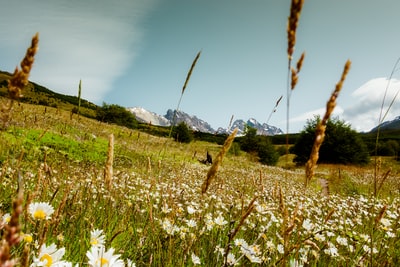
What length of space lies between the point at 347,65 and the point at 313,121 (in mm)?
48683

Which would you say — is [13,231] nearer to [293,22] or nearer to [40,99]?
[293,22]

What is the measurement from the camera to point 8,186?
3984 millimetres

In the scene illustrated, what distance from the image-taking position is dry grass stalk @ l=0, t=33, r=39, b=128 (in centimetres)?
112

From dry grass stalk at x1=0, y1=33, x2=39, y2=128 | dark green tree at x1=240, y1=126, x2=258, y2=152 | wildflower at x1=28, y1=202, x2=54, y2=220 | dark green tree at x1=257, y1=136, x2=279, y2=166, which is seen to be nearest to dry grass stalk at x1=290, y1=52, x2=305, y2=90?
dry grass stalk at x1=0, y1=33, x2=39, y2=128

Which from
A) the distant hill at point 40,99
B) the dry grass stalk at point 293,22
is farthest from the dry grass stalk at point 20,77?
the dry grass stalk at point 293,22

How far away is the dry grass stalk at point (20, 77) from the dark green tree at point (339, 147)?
44.9m

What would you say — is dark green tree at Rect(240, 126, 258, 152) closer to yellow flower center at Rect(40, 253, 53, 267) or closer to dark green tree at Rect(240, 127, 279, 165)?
dark green tree at Rect(240, 127, 279, 165)

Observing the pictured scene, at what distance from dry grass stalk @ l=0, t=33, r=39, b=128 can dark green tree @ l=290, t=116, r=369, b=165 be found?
4490 centimetres

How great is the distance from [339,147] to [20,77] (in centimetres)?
4792

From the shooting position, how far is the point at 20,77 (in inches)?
45.2

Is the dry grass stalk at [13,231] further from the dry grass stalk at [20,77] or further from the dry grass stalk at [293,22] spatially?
the dry grass stalk at [293,22]

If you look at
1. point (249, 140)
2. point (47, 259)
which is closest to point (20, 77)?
point (47, 259)

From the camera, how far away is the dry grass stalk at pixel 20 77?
3.66ft

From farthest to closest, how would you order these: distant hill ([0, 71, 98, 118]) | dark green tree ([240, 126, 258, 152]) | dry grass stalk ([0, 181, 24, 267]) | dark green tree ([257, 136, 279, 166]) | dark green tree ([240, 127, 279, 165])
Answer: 1. dark green tree ([240, 126, 258, 152])
2. dark green tree ([240, 127, 279, 165])
3. dark green tree ([257, 136, 279, 166])
4. distant hill ([0, 71, 98, 118])
5. dry grass stalk ([0, 181, 24, 267])
